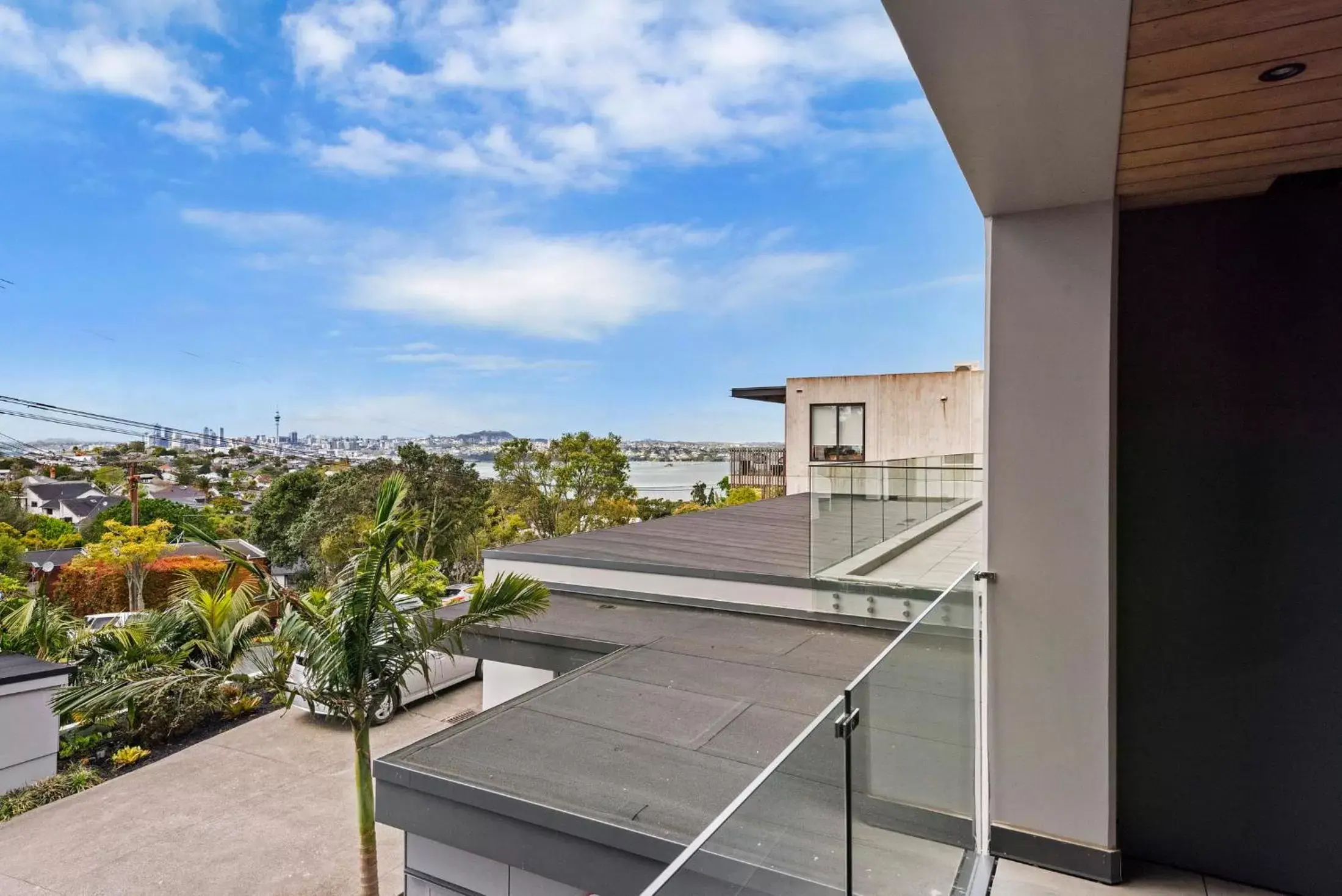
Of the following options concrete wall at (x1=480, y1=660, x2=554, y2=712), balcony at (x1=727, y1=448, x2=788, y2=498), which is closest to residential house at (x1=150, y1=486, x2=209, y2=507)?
balcony at (x1=727, y1=448, x2=788, y2=498)

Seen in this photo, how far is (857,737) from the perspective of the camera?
171 centimetres

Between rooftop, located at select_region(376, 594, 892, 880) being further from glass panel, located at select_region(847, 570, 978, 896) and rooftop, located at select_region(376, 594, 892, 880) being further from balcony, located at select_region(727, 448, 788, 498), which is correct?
balcony, located at select_region(727, 448, 788, 498)

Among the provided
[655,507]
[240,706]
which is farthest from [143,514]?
[240,706]

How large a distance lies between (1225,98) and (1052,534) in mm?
1458

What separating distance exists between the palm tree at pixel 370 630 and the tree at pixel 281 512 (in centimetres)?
2643

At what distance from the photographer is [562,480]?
88.1ft

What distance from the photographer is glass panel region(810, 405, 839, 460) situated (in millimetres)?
18922

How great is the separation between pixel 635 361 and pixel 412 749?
68568 mm

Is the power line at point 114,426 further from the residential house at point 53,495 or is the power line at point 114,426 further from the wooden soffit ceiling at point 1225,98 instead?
the wooden soffit ceiling at point 1225,98

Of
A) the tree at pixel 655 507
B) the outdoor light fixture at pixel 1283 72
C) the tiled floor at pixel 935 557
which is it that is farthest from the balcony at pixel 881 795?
the tree at pixel 655 507

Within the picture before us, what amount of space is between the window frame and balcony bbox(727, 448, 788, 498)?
1.52 metres

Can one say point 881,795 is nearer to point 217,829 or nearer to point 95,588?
point 217,829

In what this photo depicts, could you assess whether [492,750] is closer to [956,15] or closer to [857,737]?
[857,737]

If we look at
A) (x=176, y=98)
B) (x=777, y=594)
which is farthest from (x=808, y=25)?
(x=176, y=98)
